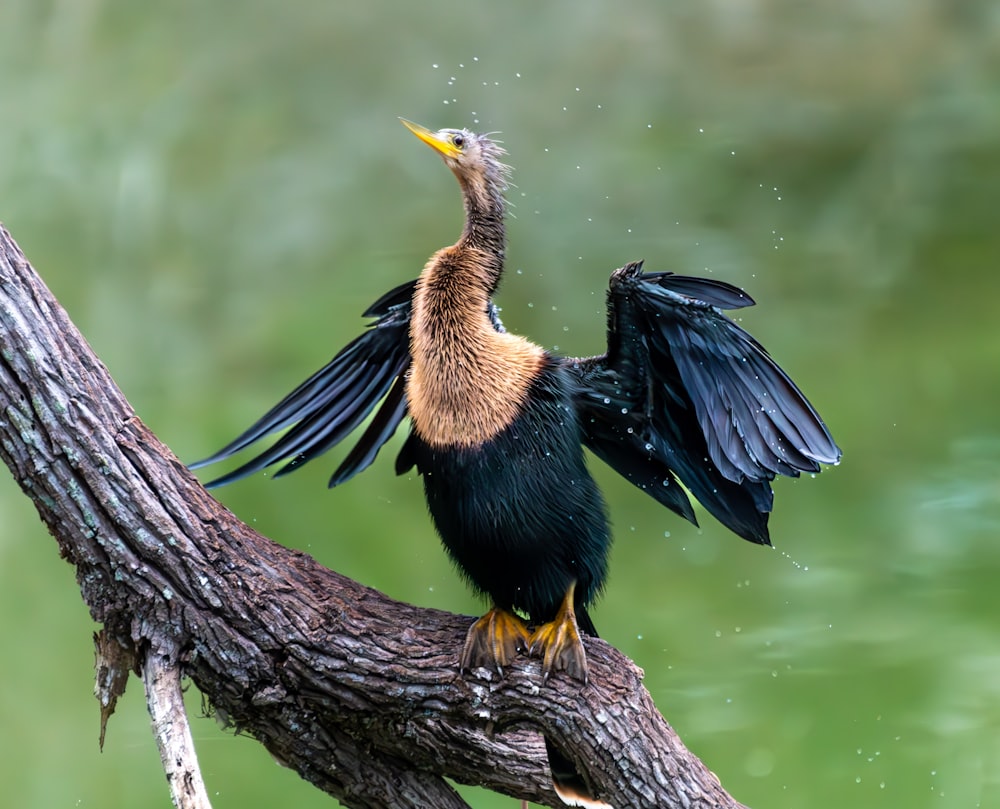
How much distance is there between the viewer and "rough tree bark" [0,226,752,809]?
179 cm

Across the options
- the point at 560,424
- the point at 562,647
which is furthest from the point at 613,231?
the point at 562,647

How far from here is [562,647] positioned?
1.89 meters

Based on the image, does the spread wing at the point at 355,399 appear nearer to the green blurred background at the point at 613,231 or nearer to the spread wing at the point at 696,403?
the spread wing at the point at 696,403

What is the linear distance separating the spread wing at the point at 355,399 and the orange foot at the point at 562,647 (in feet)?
1.84

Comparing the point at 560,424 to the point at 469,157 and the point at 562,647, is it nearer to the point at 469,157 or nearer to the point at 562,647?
the point at 562,647

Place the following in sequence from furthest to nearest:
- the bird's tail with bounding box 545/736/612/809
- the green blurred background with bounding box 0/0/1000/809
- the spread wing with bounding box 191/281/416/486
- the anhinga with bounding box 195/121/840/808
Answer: the green blurred background with bounding box 0/0/1000/809
the spread wing with bounding box 191/281/416/486
the bird's tail with bounding box 545/736/612/809
the anhinga with bounding box 195/121/840/808

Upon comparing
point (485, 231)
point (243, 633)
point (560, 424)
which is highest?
point (485, 231)

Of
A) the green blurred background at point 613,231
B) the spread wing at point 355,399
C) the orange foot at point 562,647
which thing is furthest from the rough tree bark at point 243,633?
the green blurred background at point 613,231

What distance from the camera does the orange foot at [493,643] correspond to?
6.20 ft

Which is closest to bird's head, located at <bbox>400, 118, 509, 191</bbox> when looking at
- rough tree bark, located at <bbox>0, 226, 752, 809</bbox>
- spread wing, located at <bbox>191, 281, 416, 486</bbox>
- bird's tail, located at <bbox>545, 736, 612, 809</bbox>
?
spread wing, located at <bbox>191, 281, 416, 486</bbox>

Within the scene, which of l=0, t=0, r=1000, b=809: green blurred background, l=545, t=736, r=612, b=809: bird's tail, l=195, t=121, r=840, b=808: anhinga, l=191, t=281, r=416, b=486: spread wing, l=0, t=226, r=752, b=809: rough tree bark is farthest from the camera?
l=0, t=0, r=1000, b=809: green blurred background

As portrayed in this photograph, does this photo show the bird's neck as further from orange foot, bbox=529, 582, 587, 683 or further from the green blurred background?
the green blurred background

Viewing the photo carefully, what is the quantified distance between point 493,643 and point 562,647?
116 millimetres

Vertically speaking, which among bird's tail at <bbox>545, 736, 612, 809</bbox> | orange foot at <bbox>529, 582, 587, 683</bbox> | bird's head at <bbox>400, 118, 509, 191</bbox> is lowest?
bird's tail at <bbox>545, 736, 612, 809</bbox>
